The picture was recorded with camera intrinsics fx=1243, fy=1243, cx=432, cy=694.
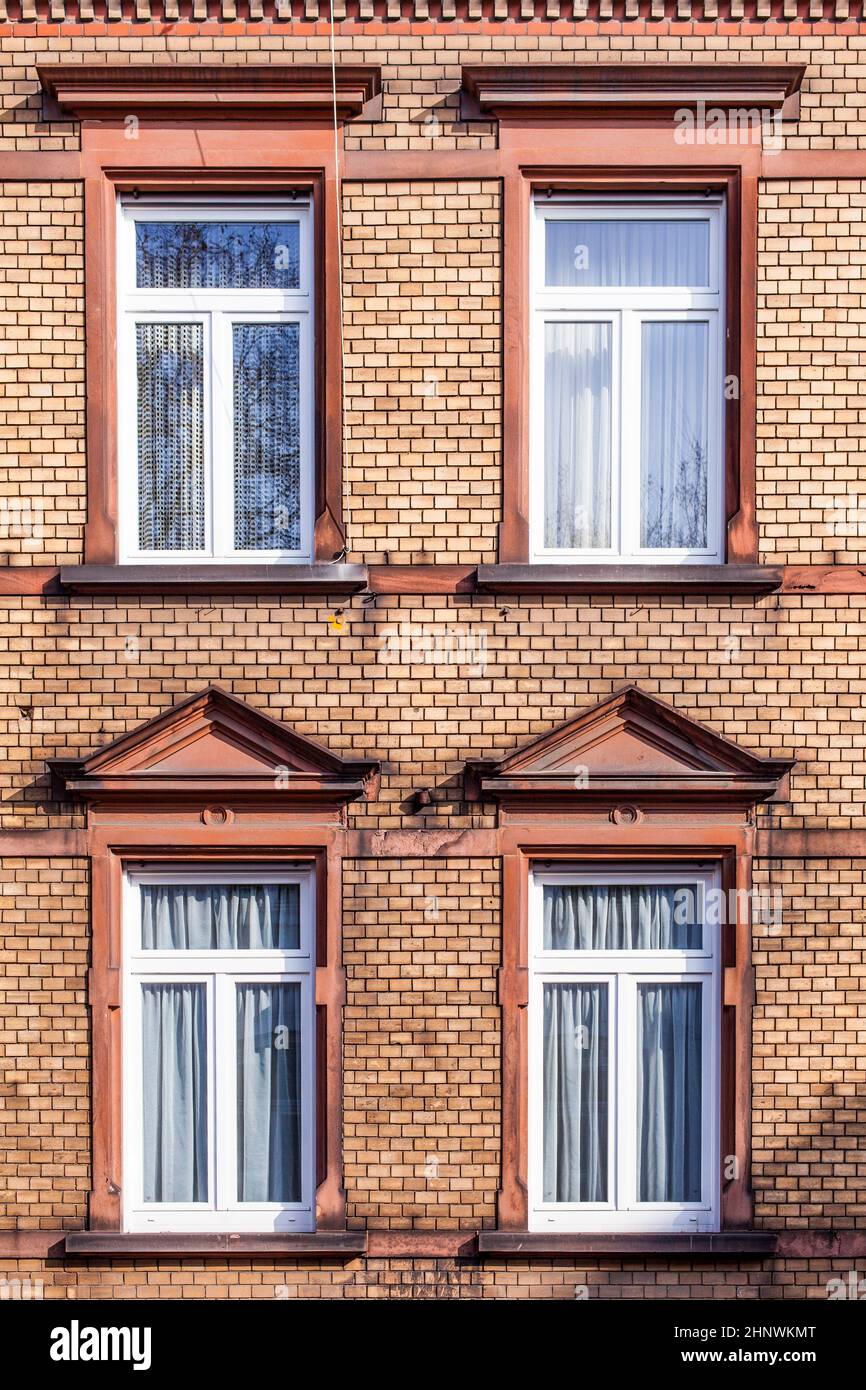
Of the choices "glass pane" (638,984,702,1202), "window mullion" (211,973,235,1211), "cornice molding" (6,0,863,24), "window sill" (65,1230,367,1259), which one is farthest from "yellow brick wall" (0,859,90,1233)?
"cornice molding" (6,0,863,24)

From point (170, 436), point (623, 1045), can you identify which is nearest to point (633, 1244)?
point (623, 1045)

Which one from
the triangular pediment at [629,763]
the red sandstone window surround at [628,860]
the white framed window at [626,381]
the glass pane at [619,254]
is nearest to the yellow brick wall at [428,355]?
the white framed window at [626,381]

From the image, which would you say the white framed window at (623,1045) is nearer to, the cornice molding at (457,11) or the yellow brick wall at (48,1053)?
the yellow brick wall at (48,1053)

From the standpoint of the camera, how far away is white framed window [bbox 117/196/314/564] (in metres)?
6.70

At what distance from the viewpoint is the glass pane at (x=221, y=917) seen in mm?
6613

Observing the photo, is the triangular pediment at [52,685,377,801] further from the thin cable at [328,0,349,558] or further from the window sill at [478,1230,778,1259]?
the window sill at [478,1230,778,1259]

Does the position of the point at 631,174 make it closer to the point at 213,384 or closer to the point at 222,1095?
the point at 213,384

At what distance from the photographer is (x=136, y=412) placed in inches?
266

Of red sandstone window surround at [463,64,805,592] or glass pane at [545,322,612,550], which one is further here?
glass pane at [545,322,612,550]

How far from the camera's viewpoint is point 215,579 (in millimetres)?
6406

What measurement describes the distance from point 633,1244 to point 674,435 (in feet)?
14.0

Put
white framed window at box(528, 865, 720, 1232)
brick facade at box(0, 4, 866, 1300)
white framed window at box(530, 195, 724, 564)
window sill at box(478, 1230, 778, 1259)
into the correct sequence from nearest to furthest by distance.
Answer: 1. window sill at box(478, 1230, 778, 1259)
2. brick facade at box(0, 4, 866, 1300)
3. white framed window at box(528, 865, 720, 1232)
4. white framed window at box(530, 195, 724, 564)

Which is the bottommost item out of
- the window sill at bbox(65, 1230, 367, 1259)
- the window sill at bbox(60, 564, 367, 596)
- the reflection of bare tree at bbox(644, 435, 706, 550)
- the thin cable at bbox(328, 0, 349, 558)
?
A: the window sill at bbox(65, 1230, 367, 1259)

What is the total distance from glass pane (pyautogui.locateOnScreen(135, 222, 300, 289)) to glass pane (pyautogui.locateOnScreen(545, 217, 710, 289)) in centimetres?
143
